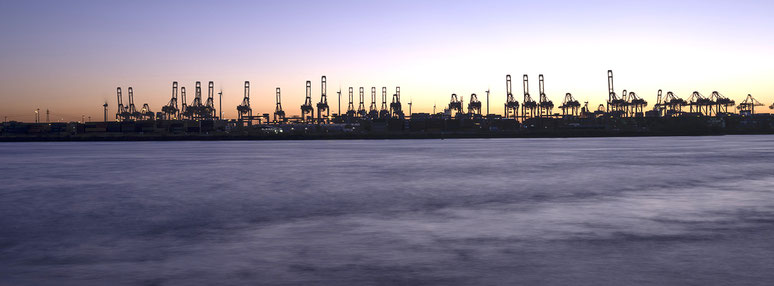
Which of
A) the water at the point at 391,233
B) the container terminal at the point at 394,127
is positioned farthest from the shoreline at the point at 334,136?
the water at the point at 391,233

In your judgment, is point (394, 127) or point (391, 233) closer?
point (391, 233)

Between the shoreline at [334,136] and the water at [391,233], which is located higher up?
the shoreline at [334,136]

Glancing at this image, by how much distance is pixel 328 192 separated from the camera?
2173 centimetres

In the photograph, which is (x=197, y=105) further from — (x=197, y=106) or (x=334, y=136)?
(x=334, y=136)

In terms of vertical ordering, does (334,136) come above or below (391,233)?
above

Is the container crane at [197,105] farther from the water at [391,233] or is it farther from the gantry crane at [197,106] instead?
the water at [391,233]

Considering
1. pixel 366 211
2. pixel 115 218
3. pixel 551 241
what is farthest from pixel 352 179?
pixel 551 241

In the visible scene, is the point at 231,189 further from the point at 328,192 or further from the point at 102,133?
the point at 102,133

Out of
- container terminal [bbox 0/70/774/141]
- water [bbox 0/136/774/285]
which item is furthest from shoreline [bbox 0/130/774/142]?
water [bbox 0/136/774/285]

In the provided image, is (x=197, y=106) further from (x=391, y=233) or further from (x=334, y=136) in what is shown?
(x=391, y=233)

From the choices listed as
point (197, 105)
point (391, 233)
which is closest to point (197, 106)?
point (197, 105)

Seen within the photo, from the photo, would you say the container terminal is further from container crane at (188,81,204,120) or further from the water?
the water

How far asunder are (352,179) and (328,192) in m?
5.81

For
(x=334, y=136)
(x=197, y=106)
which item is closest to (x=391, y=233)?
(x=334, y=136)
